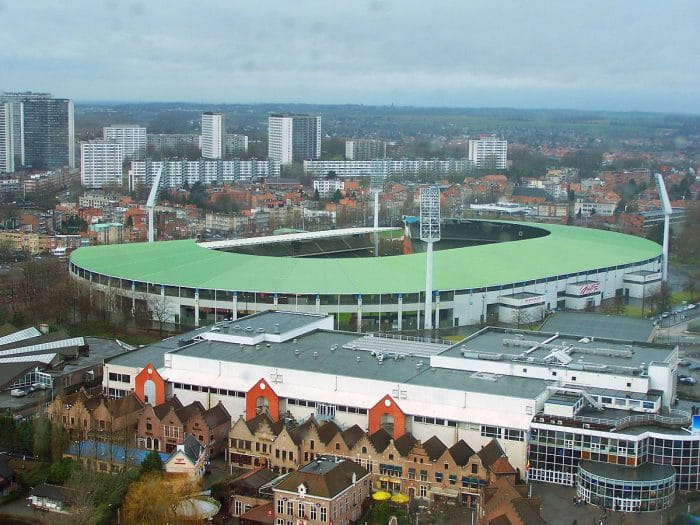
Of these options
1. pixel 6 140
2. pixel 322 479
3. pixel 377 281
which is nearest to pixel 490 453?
pixel 322 479

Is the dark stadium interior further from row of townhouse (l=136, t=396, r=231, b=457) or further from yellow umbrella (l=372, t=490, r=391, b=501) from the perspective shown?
yellow umbrella (l=372, t=490, r=391, b=501)

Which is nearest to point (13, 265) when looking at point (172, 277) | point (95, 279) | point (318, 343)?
point (95, 279)

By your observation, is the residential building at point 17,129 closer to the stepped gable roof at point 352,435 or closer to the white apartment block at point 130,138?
the white apartment block at point 130,138

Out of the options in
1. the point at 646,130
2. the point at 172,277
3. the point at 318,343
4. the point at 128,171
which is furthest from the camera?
the point at 646,130

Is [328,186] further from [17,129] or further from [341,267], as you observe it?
[341,267]

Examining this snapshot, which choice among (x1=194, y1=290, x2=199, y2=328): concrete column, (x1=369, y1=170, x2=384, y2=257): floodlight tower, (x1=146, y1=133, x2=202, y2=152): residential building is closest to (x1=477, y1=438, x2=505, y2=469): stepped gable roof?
(x1=194, y1=290, x2=199, y2=328): concrete column

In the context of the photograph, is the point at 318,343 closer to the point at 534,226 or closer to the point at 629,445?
the point at 629,445
